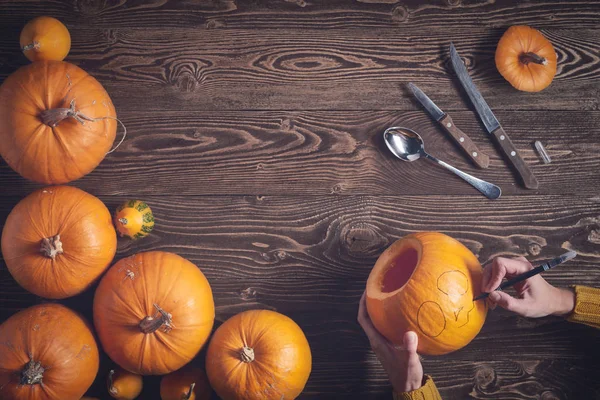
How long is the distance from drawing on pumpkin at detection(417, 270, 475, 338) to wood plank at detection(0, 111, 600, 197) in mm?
487

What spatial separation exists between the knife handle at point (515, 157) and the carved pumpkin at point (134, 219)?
4.05ft

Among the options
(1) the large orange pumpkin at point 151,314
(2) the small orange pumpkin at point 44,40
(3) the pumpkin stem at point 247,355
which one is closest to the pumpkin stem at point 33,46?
(2) the small orange pumpkin at point 44,40

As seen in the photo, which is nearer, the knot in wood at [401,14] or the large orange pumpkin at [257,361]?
the large orange pumpkin at [257,361]

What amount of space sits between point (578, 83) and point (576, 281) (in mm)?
713

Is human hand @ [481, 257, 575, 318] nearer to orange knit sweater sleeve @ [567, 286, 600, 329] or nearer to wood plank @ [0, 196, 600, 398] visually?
orange knit sweater sleeve @ [567, 286, 600, 329]

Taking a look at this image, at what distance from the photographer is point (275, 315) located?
1464 millimetres

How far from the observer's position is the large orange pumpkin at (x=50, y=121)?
1381mm

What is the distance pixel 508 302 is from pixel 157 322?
994 millimetres

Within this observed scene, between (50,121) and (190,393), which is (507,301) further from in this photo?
(50,121)

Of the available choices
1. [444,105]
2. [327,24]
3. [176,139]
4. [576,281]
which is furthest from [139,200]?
[576,281]

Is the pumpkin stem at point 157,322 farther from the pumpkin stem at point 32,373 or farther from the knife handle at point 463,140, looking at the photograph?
the knife handle at point 463,140

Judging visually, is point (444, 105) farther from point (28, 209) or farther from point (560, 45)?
point (28, 209)

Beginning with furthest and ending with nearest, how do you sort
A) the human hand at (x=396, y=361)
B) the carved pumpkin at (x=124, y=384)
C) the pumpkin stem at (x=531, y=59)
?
the pumpkin stem at (x=531, y=59), the carved pumpkin at (x=124, y=384), the human hand at (x=396, y=361)

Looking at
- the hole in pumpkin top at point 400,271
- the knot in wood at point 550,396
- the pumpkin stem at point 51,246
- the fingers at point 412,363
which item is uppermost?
the hole in pumpkin top at point 400,271
